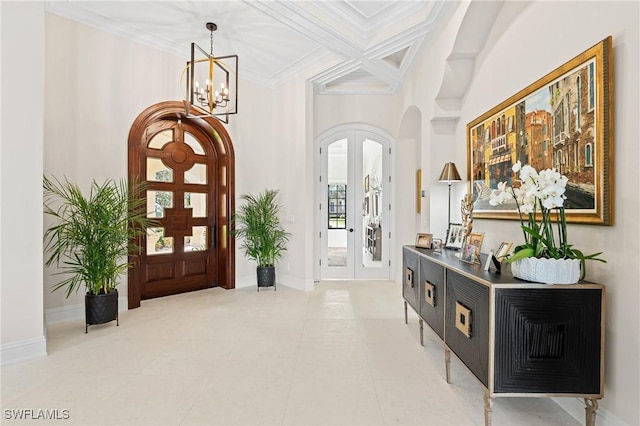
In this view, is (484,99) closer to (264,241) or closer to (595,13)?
(595,13)

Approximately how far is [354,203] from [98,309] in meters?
3.91

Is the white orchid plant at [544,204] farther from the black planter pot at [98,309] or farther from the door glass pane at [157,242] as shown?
the door glass pane at [157,242]

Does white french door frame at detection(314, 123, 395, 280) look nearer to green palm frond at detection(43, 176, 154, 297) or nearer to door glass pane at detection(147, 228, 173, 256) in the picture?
door glass pane at detection(147, 228, 173, 256)

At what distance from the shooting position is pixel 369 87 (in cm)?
532

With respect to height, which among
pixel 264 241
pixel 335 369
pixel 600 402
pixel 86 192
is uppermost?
pixel 86 192

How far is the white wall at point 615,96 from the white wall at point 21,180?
3787 mm

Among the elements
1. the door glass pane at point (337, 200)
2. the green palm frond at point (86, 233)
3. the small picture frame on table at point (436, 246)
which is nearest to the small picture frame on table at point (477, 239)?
the small picture frame on table at point (436, 246)

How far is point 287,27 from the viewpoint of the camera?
357cm

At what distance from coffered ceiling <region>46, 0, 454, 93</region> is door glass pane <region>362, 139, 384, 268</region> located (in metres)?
1.39

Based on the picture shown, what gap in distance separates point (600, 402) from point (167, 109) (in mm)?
5060

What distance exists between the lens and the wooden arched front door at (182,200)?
13.4ft

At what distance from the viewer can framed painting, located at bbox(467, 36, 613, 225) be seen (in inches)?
64.4

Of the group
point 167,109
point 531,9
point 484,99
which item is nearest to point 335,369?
point 484,99

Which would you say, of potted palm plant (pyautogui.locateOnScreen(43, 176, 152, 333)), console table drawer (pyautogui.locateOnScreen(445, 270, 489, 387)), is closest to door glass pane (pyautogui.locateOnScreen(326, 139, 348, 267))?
potted palm plant (pyautogui.locateOnScreen(43, 176, 152, 333))
